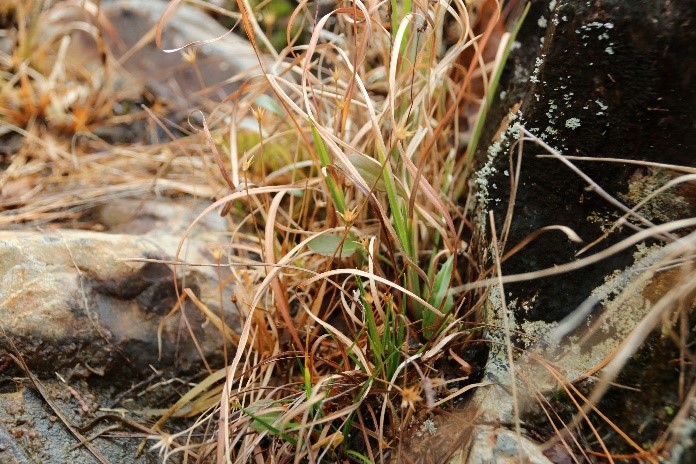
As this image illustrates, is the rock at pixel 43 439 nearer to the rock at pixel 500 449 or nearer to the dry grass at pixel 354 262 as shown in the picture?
the dry grass at pixel 354 262

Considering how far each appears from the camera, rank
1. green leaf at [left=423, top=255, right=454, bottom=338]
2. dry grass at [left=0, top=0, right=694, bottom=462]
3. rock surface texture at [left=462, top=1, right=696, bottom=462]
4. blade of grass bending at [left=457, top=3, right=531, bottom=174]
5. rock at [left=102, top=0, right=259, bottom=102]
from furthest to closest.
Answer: rock at [left=102, top=0, right=259, bottom=102], blade of grass bending at [left=457, top=3, right=531, bottom=174], green leaf at [left=423, top=255, right=454, bottom=338], dry grass at [left=0, top=0, right=694, bottom=462], rock surface texture at [left=462, top=1, right=696, bottom=462]

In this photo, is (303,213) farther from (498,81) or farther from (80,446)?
(80,446)

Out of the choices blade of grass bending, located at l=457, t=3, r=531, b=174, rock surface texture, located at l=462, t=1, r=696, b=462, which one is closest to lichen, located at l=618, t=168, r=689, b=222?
rock surface texture, located at l=462, t=1, r=696, b=462

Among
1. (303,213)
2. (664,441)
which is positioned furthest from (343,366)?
(664,441)

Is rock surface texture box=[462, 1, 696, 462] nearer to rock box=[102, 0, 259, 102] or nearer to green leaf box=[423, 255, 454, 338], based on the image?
green leaf box=[423, 255, 454, 338]

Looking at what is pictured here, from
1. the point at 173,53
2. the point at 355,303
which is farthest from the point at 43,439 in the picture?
the point at 173,53

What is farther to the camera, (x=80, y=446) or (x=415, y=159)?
(x=415, y=159)
